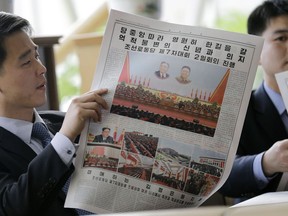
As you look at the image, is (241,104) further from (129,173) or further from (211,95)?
(129,173)

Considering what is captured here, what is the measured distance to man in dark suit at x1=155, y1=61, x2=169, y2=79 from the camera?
1.19 metres

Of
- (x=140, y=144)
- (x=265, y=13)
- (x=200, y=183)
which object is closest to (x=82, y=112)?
(x=140, y=144)

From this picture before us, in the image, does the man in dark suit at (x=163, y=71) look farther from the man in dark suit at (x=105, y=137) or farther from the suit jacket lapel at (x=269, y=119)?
the suit jacket lapel at (x=269, y=119)

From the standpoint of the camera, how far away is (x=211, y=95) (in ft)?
3.82

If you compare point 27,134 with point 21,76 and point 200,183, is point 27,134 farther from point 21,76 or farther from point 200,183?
point 200,183

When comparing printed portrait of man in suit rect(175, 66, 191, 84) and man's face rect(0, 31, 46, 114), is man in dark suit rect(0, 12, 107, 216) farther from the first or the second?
printed portrait of man in suit rect(175, 66, 191, 84)

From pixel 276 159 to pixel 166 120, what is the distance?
1.00 feet

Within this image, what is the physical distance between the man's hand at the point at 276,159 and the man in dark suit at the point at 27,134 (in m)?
0.42

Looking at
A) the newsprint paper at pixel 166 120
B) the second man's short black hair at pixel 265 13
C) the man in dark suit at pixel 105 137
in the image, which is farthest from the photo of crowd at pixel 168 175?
the second man's short black hair at pixel 265 13

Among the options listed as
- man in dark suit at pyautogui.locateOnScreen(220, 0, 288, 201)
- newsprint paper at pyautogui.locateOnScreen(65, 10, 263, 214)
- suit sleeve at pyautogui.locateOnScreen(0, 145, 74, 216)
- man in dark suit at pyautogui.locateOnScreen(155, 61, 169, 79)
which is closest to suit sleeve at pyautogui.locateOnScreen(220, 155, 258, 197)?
man in dark suit at pyautogui.locateOnScreen(220, 0, 288, 201)

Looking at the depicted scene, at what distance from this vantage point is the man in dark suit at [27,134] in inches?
43.8

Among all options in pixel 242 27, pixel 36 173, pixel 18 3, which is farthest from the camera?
pixel 242 27

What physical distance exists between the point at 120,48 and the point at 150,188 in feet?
1.05

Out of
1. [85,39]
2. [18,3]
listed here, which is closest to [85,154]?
[85,39]
